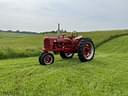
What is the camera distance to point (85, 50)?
50.3ft

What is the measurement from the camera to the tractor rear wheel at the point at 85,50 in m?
14.8

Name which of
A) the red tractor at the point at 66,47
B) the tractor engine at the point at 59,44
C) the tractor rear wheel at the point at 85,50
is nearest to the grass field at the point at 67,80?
the red tractor at the point at 66,47

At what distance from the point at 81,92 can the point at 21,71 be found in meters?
3.59

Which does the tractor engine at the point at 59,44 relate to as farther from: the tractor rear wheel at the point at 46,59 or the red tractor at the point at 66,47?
the tractor rear wheel at the point at 46,59

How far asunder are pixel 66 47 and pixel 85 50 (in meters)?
0.88

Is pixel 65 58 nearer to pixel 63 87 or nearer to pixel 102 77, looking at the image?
pixel 102 77

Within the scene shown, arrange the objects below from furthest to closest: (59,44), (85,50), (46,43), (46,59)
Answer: (85,50) → (59,44) → (46,43) → (46,59)

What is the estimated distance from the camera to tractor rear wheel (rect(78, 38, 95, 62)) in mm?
14789

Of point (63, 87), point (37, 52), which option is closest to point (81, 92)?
point (63, 87)

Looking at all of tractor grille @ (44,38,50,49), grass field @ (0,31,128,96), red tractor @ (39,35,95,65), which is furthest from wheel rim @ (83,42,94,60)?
tractor grille @ (44,38,50,49)

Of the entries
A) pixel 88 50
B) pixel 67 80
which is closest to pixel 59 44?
pixel 88 50

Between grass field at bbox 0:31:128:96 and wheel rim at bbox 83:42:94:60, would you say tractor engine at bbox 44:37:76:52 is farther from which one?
grass field at bbox 0:31:128:96

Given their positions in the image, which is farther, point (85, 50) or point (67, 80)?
point (85, 50)

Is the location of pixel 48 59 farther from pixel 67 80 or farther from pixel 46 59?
pixel 67 80
